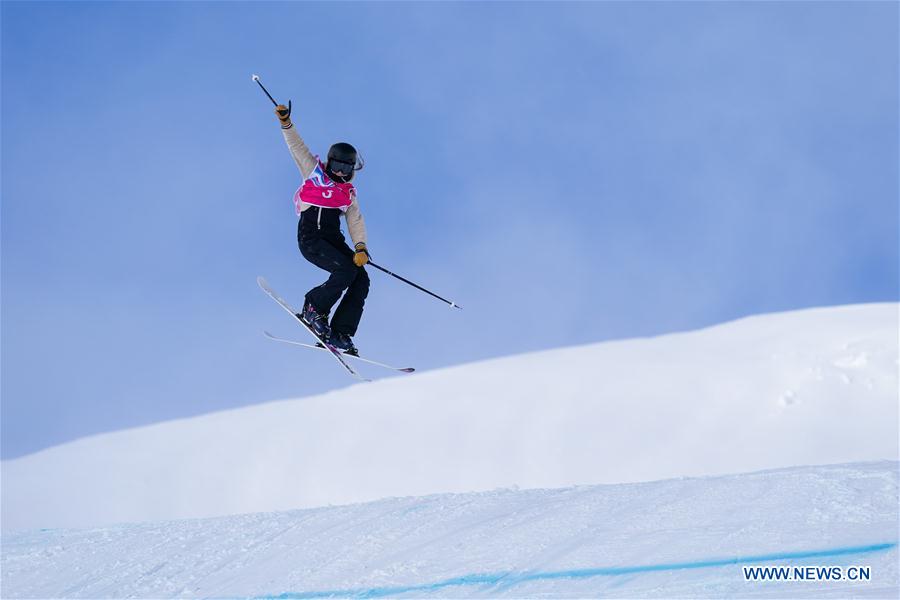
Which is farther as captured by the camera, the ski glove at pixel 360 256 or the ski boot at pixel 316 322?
the ski boot at pixel 316 322

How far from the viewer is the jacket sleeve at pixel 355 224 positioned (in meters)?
9.80

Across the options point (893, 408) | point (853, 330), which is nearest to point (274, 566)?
point (893, 408)

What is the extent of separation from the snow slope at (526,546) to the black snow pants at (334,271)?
2.15 metres

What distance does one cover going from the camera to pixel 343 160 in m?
9.29

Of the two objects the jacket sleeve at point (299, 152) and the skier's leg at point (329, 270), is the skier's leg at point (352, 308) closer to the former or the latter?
the skier's leg at point (329, 270)

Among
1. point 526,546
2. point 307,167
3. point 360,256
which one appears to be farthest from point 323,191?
point 526,546

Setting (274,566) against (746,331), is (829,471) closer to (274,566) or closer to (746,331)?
(274,566)

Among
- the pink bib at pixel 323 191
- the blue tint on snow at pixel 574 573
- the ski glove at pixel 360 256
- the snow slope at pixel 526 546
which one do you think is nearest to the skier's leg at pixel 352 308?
the ski glove at pixel 360 256

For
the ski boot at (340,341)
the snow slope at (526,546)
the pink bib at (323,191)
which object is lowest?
the snow slope at (526,546)

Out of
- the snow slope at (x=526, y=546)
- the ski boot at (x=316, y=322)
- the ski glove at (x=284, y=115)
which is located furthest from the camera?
the ski boot at (x=316, y=322)

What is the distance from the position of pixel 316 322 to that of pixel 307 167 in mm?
1722

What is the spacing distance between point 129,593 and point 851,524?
6.47 meters

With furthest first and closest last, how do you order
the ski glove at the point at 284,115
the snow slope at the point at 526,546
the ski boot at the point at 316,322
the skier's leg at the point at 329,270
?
the ski boot at the point at 316,322
the skier's leg at the point at 329,270
the ski glove at the point at 284,115
the snow slope at the point at 526,546

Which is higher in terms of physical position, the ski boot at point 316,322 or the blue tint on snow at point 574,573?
the ski boot at point 316,322
